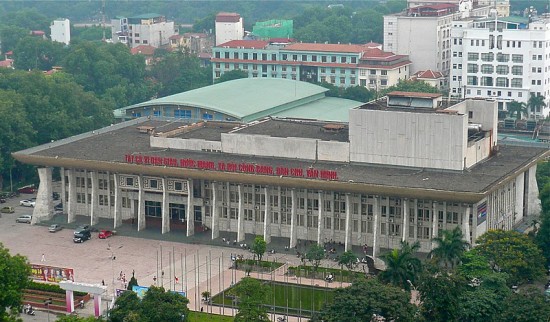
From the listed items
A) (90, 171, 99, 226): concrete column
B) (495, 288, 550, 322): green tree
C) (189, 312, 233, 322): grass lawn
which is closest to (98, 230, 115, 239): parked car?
(90, 171, 99, 226): concrete column

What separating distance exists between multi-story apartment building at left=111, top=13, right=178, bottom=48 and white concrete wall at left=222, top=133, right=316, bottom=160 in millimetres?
104826

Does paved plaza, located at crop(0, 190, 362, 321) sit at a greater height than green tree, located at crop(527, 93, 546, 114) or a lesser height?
lesser

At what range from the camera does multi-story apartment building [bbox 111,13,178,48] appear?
18225cm

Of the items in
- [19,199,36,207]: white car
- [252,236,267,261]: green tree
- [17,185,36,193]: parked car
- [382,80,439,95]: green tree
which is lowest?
[19,199,36,207]: white car

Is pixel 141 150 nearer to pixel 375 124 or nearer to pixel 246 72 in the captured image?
pixel 375 124

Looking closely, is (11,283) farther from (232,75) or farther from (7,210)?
(232,75)

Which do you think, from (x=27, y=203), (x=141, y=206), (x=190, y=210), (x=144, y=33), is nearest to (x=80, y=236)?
(x=141, y=206)

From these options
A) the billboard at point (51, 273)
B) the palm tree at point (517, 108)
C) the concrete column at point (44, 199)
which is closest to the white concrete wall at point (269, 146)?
the concrete column at point (44, 199)

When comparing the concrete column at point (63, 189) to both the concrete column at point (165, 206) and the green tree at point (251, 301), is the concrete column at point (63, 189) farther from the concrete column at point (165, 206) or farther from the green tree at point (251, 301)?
the green tree at point (251, 301)

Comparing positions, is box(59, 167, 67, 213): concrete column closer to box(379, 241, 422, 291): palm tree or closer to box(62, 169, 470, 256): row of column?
box(62, 169, 470, 256): row of column

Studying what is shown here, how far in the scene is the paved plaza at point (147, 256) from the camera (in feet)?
223

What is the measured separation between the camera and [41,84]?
103 metres

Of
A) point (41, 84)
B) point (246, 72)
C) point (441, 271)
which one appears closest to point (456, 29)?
point (246, 72)

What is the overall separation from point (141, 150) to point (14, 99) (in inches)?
759
